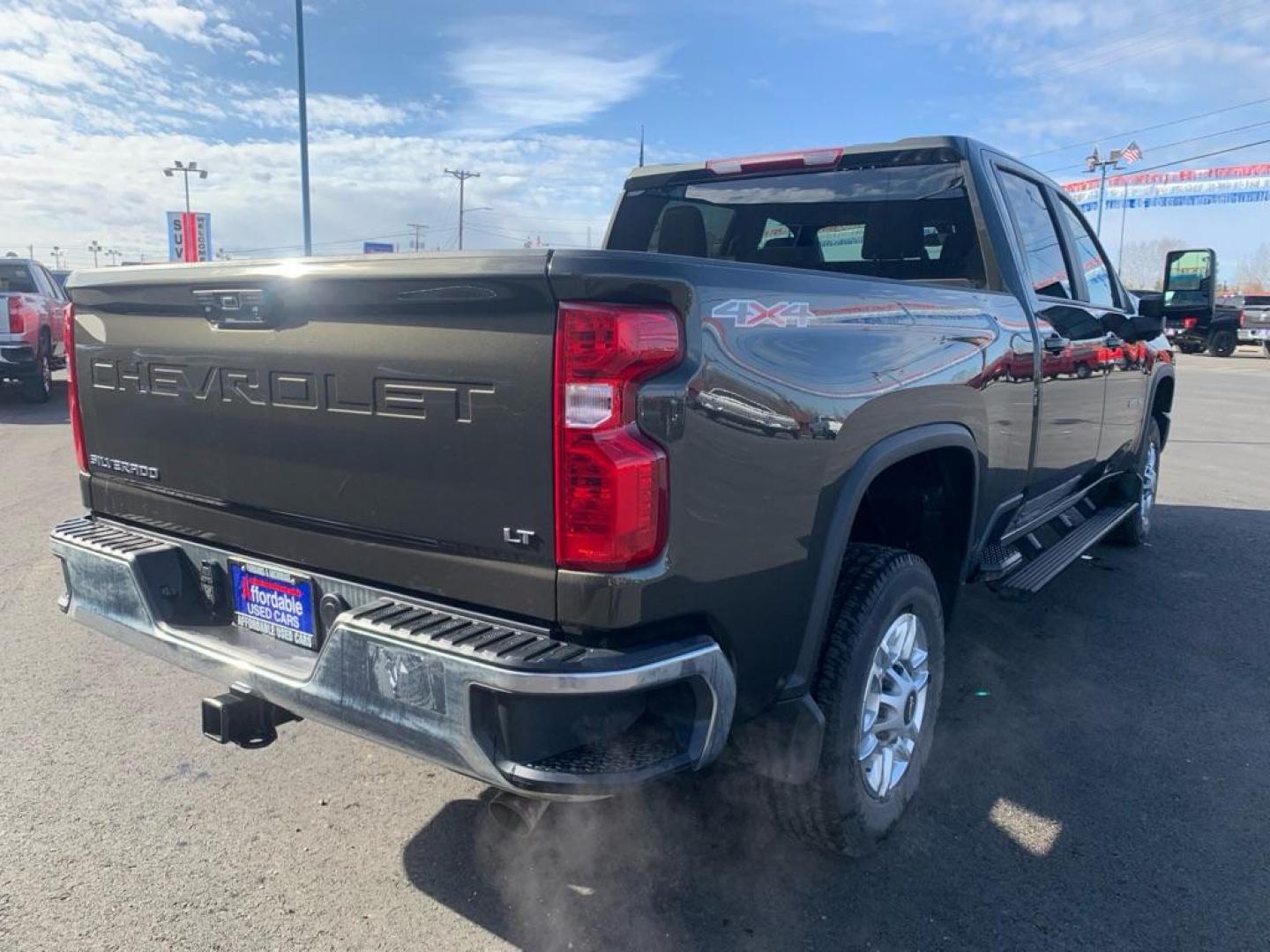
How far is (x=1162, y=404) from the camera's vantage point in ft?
21.2

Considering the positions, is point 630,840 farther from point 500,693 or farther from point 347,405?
point 347,405

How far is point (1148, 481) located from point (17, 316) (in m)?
13.0

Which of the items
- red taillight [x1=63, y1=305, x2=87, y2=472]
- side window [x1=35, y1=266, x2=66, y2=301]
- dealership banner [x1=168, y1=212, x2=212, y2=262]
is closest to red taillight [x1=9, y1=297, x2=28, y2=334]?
side window [x1=35, y1=266, x2=66, y2=301]

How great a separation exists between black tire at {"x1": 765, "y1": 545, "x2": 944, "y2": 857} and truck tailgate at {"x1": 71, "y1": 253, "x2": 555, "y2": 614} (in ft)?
3.05

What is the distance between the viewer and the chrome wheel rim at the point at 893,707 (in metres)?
2.75

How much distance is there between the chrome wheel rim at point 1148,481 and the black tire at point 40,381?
43.1ft

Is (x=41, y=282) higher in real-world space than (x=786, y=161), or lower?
lower

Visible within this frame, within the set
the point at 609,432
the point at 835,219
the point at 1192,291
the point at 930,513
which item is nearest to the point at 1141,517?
the point at 1192,291

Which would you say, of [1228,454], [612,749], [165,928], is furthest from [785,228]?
[1228,454]

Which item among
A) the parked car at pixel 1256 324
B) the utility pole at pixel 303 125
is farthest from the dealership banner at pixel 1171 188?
the utility pole at pixel 303 125

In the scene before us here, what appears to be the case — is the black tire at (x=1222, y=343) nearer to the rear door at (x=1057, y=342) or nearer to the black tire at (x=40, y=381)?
the rear door at (x=1057, y=342)

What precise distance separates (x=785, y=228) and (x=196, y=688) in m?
3.14

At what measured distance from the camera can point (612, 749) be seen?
6.95 feet

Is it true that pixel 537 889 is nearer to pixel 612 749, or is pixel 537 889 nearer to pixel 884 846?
pixel 612 749
